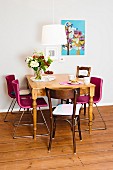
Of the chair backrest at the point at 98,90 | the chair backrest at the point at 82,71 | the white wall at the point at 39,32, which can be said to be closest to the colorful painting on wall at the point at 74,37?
the white wall at the point at 39,32

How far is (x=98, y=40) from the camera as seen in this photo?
4.98 metres

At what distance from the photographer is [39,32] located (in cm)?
473

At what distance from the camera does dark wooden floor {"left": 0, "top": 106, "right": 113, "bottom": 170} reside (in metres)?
2.73

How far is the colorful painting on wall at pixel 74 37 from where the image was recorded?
15.8 feet

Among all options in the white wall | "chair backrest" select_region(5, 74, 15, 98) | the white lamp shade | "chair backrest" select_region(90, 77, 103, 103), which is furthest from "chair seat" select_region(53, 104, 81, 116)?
the white wall

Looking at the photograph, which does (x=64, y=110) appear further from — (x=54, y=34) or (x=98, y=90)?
(x=54, y=34)

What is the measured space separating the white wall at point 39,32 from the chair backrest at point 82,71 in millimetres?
295

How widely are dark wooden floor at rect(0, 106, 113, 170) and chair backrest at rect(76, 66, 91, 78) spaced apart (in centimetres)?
115

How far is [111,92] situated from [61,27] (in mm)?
2019

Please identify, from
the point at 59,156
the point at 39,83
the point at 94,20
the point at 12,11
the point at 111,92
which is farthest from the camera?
the point at 111,92

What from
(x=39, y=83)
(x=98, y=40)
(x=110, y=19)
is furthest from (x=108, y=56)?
(x=39, y=83)

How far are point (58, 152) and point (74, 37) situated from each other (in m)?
2.61

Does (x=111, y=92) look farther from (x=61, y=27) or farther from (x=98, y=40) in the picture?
(x=61, y=27)

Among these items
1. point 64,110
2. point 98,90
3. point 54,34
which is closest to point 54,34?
point 54,34
